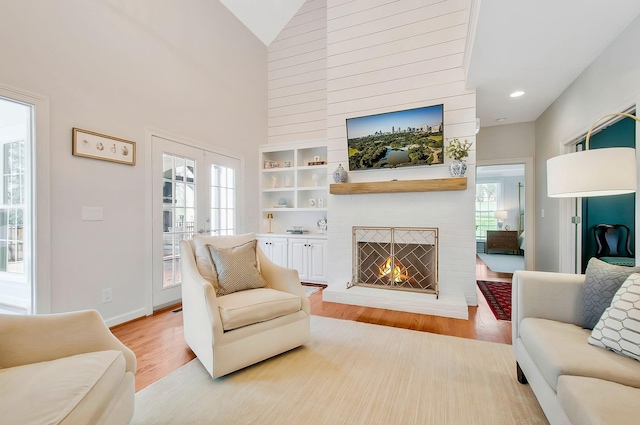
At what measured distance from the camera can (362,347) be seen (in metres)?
2.33

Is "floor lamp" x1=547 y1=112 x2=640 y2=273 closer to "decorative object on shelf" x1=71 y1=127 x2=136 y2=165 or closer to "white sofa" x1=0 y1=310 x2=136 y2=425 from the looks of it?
"white sofa" x1=0 y1=310 x2=136 y2=425

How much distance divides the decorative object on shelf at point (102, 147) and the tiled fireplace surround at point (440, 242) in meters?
2.62

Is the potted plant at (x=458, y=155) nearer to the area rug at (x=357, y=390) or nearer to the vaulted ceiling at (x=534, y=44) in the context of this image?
the vaulted ceiling at (x=534, y=44)

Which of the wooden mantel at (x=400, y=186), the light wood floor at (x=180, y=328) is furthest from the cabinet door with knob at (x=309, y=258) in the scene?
the wooden mantel at (x=400, y=186)

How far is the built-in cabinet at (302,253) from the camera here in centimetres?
439

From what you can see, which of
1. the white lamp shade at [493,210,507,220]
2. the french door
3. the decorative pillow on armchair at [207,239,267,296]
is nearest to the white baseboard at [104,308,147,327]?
the french door

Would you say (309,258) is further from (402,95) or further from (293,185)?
(402,95)

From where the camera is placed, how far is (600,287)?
59.7 inches

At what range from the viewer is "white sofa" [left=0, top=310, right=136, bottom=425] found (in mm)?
945

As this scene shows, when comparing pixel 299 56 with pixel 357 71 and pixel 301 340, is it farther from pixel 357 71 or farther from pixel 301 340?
pixel 301 340

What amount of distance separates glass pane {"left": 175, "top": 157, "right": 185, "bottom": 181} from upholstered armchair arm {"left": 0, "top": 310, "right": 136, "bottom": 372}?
235cm

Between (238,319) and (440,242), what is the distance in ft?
8.33

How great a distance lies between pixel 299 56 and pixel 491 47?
10.6 ft

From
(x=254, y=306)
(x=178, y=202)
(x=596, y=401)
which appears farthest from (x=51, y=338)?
(x=178, y=202)
